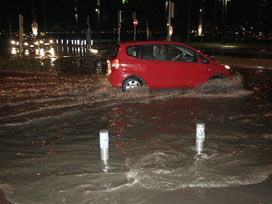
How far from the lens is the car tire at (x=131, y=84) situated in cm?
1191

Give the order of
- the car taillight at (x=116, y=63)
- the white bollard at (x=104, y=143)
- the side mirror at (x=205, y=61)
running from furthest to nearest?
the side mirror at (x=205, y=61), the car taillight at (x=116, y=63), the white bollard at (x=104, y=143)

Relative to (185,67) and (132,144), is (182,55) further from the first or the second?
(132,144)

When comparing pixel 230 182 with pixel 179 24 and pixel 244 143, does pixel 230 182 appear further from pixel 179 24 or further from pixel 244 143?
pixel 179 24

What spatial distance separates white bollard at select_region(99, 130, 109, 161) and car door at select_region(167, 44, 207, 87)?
6.35 m

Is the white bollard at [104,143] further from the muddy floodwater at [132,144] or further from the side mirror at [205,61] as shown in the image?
the side mirror at [205,61]

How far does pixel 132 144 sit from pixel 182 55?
5717mm

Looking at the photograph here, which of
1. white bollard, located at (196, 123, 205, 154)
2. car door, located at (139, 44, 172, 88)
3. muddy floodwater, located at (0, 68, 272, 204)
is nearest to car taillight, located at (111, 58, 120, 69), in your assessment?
car door, located at (139, 44, 172, 88)

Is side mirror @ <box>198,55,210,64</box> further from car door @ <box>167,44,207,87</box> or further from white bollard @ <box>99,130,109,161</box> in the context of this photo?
white bollard @ <box>99,130,109,161</box>

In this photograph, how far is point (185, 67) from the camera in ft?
39.3

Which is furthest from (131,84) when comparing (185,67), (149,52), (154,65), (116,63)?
(185,67)

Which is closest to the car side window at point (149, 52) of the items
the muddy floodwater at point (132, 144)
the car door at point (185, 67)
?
the car door at point (185, 67)

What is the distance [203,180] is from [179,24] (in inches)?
2694

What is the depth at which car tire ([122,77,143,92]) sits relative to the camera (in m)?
11.9

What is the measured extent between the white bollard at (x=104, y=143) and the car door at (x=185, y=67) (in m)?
6.35
